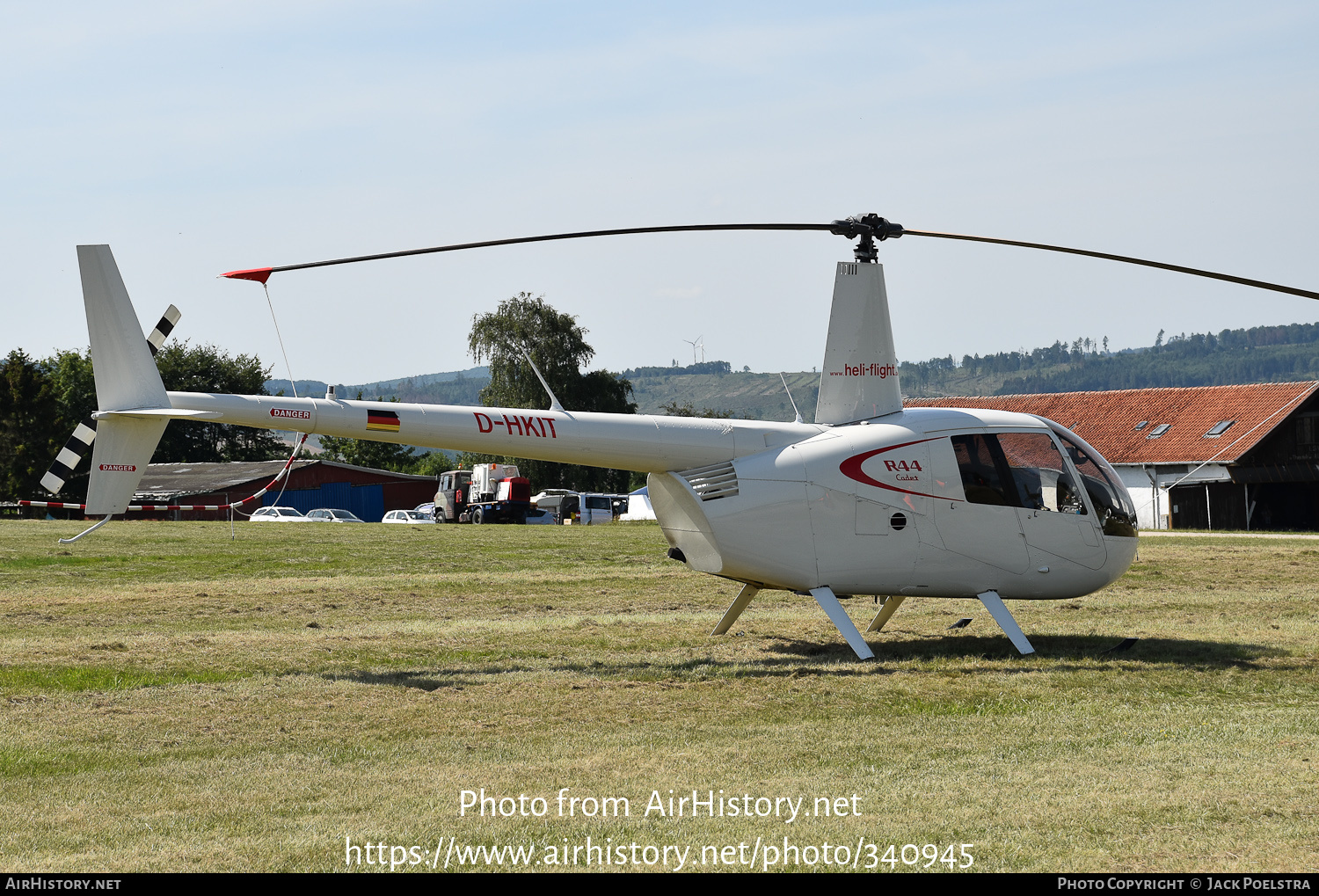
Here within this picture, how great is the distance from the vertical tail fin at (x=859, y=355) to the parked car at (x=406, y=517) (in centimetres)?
4305

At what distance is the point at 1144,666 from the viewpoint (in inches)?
451

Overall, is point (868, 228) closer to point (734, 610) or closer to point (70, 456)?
point (734, 610)

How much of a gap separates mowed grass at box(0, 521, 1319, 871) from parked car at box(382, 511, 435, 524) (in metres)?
37.1

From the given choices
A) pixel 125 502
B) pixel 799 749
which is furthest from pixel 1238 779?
pixel 125 502

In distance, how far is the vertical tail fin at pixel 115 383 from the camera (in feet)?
36.1

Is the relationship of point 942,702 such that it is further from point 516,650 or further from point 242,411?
point 242,411

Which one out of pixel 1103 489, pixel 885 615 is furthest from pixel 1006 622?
pixel 885 615

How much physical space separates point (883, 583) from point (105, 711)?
24.8 feet

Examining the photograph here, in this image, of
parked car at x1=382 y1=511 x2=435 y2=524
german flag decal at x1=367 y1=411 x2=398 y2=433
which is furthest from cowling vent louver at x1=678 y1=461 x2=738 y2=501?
parked car at x1=382 y1=511 x2=435 y2=524

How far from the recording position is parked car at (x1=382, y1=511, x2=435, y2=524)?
181 feet

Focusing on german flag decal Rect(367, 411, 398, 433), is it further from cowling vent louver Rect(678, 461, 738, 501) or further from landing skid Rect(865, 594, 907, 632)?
landing skid Rect(865, 594, 907, 632)

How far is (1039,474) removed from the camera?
12.9 meters

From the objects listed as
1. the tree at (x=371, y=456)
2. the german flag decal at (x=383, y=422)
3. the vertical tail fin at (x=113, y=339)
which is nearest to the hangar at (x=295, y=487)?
the tree at (x=371, y=456)

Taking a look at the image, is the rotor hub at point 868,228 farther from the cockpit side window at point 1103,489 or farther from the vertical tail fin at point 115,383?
the vertical tail fin at point 115,383
